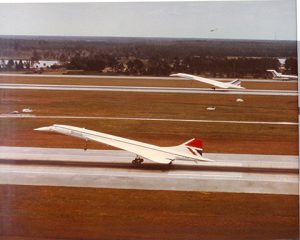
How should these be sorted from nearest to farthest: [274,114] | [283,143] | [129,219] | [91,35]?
[129,219] < [91,35] < [283,143] < [274,114]

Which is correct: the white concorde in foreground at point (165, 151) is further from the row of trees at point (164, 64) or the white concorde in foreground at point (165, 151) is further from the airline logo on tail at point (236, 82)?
the airline logo on tail at point (236, 82)

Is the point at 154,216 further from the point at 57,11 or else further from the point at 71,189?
the point at 57,11

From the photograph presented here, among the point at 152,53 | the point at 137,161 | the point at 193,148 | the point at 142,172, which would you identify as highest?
the point at 152,53

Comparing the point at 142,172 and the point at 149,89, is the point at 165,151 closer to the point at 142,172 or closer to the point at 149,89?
the point at 142,172

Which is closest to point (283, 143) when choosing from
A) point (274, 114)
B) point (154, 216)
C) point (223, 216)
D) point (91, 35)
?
point (274, 114)

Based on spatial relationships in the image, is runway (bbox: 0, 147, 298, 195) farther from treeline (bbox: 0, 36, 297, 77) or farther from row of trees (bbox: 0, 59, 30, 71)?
treeline (bbox: 0, 36, 297, 77)

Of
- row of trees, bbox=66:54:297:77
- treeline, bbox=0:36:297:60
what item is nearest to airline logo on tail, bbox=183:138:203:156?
treeline, bbox=0:36:297:60

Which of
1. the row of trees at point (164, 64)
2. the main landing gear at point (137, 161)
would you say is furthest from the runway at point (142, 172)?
the row of trees at point (164, 64)

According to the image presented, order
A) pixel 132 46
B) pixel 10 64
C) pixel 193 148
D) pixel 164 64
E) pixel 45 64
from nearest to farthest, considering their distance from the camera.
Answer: pixel 10 64 → pixel 193 148 → pixel 132 46 → pixel 45 64 → pixel 164 64

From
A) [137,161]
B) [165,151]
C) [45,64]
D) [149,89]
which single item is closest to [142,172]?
[137,161]
